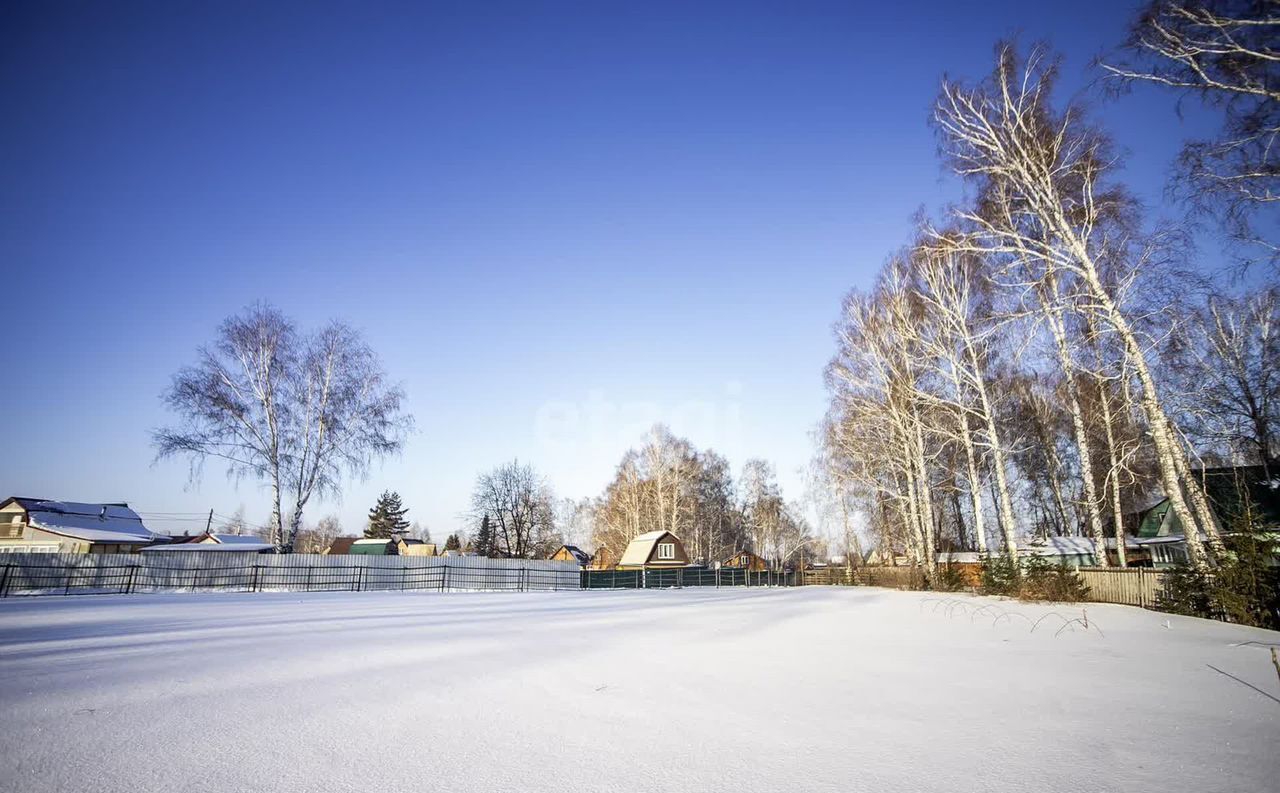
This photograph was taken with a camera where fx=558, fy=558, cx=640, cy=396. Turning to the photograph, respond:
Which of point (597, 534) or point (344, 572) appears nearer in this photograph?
point (344, 572)

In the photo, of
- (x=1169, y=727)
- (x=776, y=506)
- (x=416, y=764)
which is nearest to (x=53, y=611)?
(x=416, y=764)

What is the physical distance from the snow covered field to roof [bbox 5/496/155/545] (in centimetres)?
4038

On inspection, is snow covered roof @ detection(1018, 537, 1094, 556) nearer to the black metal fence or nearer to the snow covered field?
the black metal fence

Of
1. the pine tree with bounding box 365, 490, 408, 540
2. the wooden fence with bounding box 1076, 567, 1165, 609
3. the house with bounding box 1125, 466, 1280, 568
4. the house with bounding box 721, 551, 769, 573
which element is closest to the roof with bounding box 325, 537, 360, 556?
the pine tree with bounding box 365, 490, 408, 540

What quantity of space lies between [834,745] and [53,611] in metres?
16.0

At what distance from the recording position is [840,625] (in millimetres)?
9680

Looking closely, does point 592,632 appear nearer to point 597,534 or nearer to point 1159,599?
point 1159,599

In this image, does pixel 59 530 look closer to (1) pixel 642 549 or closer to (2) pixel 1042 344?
(1) pixel 642 549

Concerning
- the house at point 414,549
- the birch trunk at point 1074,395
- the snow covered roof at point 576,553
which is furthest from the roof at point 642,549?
the birch trunk at point 1074,395

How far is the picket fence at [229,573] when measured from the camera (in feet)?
66.1

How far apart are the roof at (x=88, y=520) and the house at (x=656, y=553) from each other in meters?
34.7

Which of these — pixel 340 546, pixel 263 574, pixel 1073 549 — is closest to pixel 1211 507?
pixel 1073 549

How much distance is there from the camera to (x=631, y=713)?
3961 mm

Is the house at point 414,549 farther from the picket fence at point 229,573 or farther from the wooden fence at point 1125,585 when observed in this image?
the wooden fence at point 1125,585
